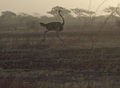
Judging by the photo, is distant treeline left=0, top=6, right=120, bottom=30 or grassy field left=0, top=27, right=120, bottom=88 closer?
grassy field left=0, top=27, right=120, bottom=88

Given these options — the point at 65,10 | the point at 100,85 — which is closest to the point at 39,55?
the point at 100,85

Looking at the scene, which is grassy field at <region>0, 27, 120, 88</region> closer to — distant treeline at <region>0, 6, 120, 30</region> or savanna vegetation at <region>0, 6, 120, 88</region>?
savanna vegetation at <region>0, 6, 120, 88</region>

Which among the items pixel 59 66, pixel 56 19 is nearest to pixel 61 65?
pixel 59 66

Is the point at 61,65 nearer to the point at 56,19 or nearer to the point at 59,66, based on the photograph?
the point at 59,66

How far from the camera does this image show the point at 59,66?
10.6 meters

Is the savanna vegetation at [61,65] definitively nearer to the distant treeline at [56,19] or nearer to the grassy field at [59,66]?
the grassy field at [59,66]

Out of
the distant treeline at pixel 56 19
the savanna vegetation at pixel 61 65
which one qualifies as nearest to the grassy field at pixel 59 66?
the savanna vegetation at pixel 61 65

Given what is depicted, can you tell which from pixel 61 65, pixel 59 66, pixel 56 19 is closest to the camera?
pixel 59 66

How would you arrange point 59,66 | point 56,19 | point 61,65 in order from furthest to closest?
1. point 56,19
2. point 61,65
3. point 59,66

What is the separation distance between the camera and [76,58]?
1212 centimetres

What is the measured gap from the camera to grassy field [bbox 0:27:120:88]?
7734 millimetres

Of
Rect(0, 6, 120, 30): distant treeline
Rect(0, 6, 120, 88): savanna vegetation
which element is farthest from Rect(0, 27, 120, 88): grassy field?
Rect(0, 6, 120, 30): distant treeline

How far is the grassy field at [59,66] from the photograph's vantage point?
305 inches

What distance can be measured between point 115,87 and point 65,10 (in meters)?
44.1
